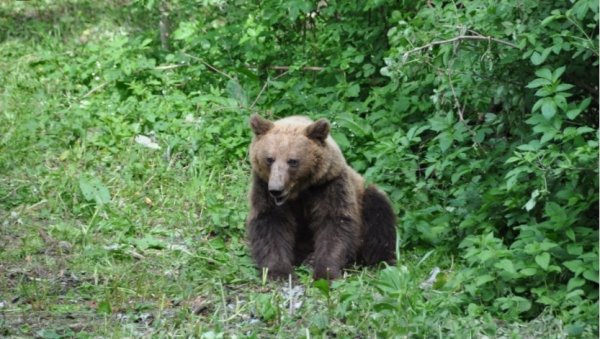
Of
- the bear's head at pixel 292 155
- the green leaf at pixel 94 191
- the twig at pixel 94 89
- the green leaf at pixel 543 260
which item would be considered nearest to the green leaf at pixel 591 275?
the green leaf at pixel 543 260

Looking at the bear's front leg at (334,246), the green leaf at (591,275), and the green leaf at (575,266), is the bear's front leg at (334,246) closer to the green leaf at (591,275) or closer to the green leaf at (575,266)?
the green leaf at (575,266)

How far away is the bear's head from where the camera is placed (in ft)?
25.6

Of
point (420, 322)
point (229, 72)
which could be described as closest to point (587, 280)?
point (420, 322)

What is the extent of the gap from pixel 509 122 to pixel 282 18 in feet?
10.8

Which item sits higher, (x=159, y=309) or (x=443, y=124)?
(x=443, y=124)

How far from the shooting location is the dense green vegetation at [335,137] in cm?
671

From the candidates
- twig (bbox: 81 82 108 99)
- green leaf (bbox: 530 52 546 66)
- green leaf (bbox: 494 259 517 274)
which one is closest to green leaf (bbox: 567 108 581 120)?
green leaf (bbox: 530 52 546 66)

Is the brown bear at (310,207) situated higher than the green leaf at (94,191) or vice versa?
the brown bear at (310,207)

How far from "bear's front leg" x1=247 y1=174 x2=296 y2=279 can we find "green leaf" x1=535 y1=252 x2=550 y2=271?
1.80 metres

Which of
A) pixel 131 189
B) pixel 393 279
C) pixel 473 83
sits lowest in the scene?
pixel 131 189

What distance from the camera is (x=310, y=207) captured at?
26.6 feet

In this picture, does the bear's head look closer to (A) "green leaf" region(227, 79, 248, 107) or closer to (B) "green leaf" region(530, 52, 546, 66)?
(B) "green leaf" region(530, 52, 546, 66)

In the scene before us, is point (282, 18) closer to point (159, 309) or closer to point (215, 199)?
point (215, 199)

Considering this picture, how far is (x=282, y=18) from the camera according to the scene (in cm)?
1070
